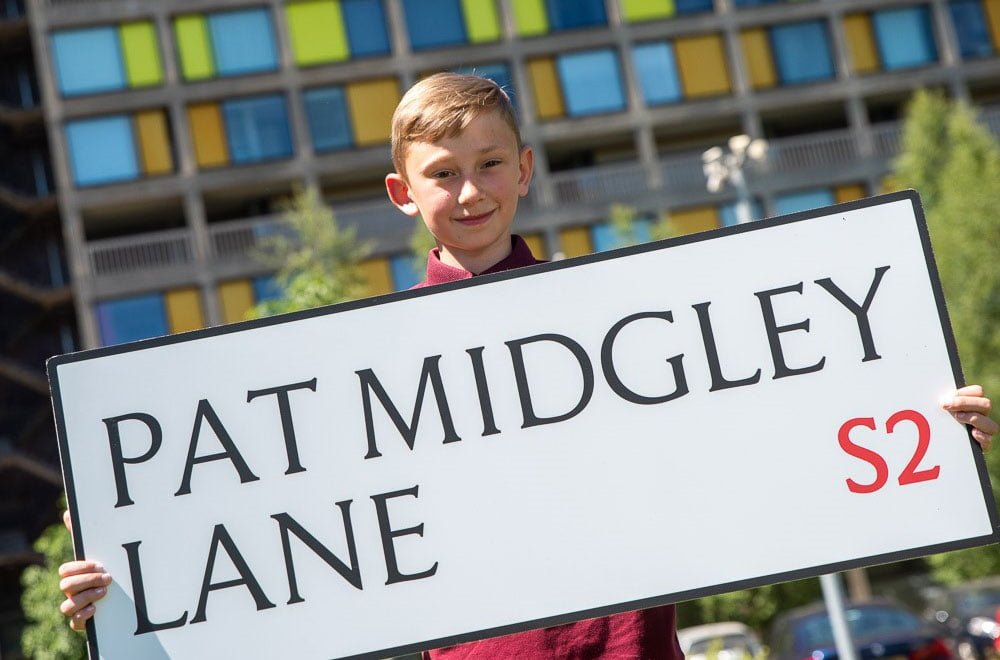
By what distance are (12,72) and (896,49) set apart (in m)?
26.3

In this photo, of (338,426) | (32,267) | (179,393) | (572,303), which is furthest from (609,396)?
(32,267)

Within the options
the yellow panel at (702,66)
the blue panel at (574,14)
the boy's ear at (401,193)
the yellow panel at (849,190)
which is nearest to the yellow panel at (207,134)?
the blue panel at (574,14)

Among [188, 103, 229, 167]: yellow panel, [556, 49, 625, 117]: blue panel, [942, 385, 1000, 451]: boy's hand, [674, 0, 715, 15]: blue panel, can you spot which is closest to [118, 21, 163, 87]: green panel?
[188, 103, 229, 167]: yellow panel

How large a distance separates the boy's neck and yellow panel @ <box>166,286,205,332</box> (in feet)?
113

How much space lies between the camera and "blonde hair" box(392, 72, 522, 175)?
290 cm

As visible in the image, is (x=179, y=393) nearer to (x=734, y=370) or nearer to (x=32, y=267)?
(x=734, y=370)

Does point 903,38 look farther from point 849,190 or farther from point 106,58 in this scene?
point 106,58

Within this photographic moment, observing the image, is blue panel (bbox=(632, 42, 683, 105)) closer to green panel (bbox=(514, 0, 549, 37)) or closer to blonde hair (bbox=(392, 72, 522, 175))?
green panel (bbox=(514, 0, 549, 37))

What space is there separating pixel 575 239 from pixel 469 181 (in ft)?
115

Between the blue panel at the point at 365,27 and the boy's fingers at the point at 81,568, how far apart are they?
3737 centimetres

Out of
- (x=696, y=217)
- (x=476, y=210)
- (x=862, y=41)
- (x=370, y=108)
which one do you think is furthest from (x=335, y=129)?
(x=476, y=210)

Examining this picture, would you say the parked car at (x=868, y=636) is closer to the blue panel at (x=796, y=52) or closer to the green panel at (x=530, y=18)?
the green panel at (x=530, y=18)

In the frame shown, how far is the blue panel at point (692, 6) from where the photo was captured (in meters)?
40.6

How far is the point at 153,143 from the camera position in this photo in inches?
1486
